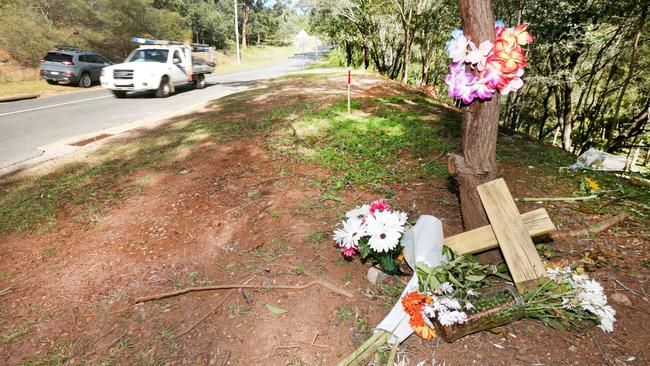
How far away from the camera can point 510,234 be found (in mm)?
2279

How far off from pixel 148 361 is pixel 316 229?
1653mm

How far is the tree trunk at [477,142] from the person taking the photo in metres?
2.25

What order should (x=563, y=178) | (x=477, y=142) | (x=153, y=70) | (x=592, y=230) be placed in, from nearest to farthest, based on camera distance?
(x=477, y=142) < (x=592, y=230) < (x=563, y=178) < (x=153, y=70)

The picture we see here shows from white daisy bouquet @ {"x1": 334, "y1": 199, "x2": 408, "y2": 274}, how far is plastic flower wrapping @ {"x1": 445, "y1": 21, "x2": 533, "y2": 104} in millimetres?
975

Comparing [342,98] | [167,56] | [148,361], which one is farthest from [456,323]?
[167,56]

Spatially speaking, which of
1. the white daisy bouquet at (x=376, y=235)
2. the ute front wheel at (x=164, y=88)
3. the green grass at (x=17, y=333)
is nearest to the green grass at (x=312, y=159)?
the white daisy bouquet at (x=376, y=235)

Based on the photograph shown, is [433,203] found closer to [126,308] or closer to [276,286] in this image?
[276,286]

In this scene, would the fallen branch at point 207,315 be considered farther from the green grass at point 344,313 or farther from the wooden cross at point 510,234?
the wooden cross at point 510,234

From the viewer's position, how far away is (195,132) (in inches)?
266

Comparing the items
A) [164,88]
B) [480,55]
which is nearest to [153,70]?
[164,88]

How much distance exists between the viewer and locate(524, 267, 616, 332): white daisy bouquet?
197 cm

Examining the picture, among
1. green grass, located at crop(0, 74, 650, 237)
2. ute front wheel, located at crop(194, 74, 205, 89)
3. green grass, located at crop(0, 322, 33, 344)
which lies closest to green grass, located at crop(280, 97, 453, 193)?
green grass, located at crop(0, 74, 650, 237)

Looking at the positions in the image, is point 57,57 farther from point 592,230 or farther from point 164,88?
point 592,230

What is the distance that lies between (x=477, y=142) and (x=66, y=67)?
19.5 meters
